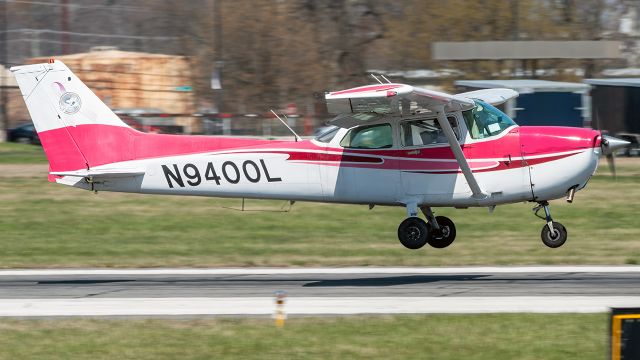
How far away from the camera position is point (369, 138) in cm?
1589

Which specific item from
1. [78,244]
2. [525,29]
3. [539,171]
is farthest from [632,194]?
[525,29]

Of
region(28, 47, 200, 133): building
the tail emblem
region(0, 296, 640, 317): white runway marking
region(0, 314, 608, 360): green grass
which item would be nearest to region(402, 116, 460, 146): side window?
region(0, 296, 640, 317): white runway marking

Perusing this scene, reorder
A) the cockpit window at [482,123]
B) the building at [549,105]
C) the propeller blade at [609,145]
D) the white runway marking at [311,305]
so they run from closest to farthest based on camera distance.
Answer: the white runway marking at [311,305], the propeller blade at [609,145], the cockpit window at [482,123], the building at [549,105]

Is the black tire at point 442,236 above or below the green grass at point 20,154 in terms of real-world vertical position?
above

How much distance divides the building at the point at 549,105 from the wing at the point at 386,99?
21.1 metres

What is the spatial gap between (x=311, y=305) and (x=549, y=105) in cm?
2406

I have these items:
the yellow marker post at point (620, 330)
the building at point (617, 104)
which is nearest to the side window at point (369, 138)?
the yellow marker post at point (620, 330)

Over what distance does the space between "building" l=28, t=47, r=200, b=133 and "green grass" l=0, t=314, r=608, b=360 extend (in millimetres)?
32251

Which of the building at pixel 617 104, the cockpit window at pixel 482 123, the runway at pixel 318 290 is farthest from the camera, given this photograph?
A: the building at pixel 617 104

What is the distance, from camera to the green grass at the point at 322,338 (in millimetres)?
10914

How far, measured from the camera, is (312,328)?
12.1 m

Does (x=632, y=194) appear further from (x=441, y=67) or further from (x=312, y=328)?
(x=441, y=67)

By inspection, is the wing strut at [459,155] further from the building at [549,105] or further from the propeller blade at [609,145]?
the building at [549,105]

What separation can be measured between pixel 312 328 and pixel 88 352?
107 inches
